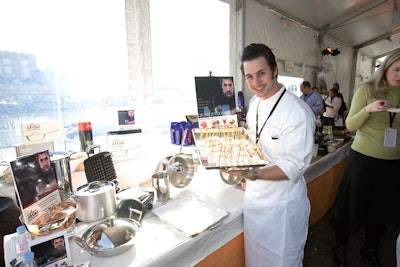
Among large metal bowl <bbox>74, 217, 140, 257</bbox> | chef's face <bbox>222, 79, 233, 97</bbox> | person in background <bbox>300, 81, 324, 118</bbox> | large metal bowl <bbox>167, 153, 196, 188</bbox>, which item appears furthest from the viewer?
person in background <bbox>300, 81, 324, 118</bbox>

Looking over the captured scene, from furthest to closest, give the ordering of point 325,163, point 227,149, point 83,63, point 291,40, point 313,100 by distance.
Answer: point 291,40
point 313,100
point 325,163
point 83,63
point 227,149

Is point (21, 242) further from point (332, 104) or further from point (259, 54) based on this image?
point (332, 104)

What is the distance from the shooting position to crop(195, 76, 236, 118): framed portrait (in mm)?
1520

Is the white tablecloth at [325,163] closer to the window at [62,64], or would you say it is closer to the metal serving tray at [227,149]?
the metal serving tray at [227,149]

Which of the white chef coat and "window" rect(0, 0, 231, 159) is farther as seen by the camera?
"window" rect(0, 0, 231, 159)

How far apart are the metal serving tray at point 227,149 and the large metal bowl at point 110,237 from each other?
376 millimetres

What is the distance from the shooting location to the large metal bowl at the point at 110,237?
718 mm

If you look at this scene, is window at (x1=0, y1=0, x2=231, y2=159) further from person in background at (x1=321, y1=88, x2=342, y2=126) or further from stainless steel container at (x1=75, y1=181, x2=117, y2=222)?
person in background at (x1=321, y1=88, x2=342, y2=126)

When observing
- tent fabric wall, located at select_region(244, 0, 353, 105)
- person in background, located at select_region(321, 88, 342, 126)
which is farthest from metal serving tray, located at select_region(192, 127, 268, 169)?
person in background, located at select_region(321, 88, 342, 126)

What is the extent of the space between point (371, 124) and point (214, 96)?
3.53 ft

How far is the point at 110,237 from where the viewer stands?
0.77m

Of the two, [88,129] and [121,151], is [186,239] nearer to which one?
[121,151]

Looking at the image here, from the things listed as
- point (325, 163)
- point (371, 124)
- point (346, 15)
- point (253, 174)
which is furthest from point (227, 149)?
point (346, 15)

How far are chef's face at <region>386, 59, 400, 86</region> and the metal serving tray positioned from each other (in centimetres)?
104
